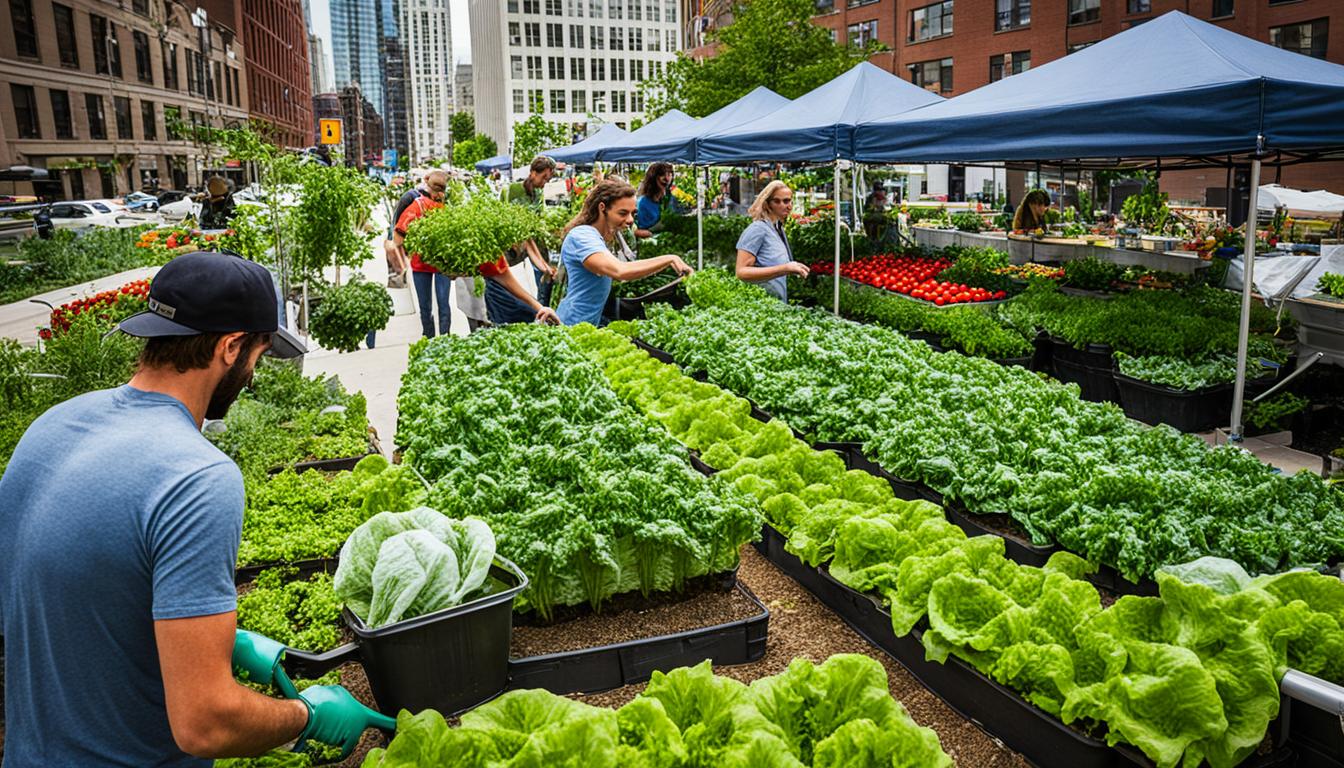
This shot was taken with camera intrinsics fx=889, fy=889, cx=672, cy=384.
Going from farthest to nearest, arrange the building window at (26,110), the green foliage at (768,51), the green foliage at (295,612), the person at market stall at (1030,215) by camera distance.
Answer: the green foliage at (768,51), the person at market stall at (1030,215), the building window at (26,110), the green foliage at (295,612)

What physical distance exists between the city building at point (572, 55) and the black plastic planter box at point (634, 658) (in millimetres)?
106425

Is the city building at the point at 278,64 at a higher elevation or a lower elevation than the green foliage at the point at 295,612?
higher

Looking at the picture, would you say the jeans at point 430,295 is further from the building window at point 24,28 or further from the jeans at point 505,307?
the building window at point 24,28

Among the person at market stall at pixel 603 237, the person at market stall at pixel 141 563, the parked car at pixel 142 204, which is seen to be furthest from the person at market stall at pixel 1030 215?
the parked car at pixel 142 204

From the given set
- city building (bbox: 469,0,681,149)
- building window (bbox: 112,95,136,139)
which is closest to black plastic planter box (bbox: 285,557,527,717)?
building window (bbox: 112,95,136,139)

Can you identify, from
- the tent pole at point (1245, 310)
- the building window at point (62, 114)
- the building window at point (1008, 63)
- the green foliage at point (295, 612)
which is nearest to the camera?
the green foliage at point (295, 612)

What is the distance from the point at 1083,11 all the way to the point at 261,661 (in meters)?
48.1

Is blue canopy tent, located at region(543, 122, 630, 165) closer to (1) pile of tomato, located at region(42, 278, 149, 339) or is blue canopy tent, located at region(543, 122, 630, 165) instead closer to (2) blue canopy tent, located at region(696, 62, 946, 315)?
(2) blue canopy tent, located at region(696, 62, 946, 315)

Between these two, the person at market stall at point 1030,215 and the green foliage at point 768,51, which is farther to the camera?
the green foliage at point 768,51

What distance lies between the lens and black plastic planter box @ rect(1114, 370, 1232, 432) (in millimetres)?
6984

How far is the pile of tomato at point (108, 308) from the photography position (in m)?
6.46

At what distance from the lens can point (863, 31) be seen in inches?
2217

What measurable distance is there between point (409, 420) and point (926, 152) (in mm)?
5398

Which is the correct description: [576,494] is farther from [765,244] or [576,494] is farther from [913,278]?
[913,278]
